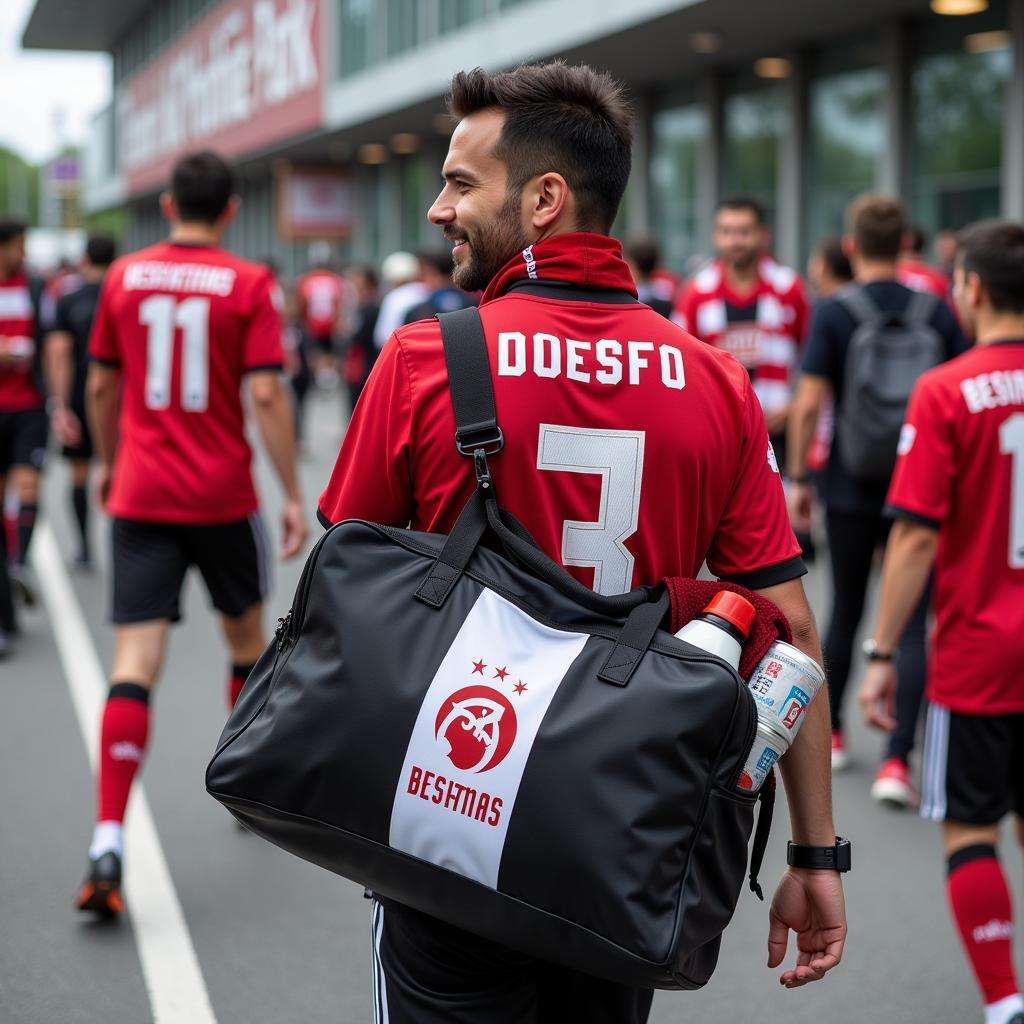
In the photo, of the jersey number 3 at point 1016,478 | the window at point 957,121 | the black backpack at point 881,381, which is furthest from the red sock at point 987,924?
the window at point 957,121

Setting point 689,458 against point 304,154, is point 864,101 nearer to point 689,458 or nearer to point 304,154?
point 689,458

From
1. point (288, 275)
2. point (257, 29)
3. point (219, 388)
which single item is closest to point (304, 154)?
point (257, 29)

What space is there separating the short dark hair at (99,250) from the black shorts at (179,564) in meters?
5.46

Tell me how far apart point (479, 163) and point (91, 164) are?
62.4 m

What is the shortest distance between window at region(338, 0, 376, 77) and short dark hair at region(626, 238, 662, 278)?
53.8ft

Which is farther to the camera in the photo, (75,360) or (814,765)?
(75,360)

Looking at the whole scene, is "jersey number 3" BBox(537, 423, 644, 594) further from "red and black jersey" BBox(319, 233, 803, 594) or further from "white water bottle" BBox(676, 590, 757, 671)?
"white water bottle" BBox(676, 590, 757, 671)

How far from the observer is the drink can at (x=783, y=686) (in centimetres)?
217

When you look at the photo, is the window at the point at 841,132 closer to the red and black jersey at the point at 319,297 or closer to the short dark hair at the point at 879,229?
the red and black jersey at the point at 319,297

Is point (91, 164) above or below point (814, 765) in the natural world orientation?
above

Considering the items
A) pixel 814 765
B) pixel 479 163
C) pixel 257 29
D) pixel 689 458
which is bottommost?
pixel 814 765

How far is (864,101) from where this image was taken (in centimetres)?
1686

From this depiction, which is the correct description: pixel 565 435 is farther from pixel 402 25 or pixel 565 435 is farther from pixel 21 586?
pixel 402 25

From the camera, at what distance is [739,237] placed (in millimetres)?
8055
